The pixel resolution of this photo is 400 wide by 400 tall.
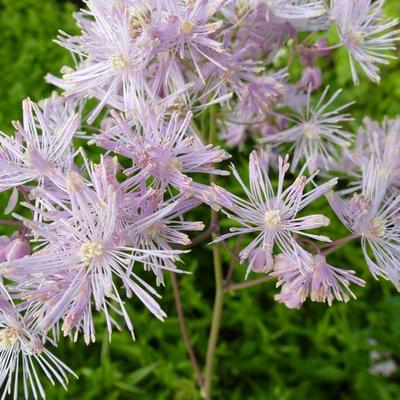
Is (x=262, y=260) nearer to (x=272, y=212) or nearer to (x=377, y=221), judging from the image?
(x=272, y=212)

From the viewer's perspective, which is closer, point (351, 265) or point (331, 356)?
point (331, 356)

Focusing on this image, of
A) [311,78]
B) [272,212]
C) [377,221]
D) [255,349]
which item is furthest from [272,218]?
[255,349]

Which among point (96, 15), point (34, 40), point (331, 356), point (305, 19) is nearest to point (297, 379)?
point (331, 356)

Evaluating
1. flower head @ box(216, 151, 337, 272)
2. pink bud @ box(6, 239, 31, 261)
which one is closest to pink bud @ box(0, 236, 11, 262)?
pink bud @ box(6, 239, 31, 261)

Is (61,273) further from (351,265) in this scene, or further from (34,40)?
(34,40)

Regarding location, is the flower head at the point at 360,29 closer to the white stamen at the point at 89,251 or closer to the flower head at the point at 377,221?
the flower head at the point at 377,221
